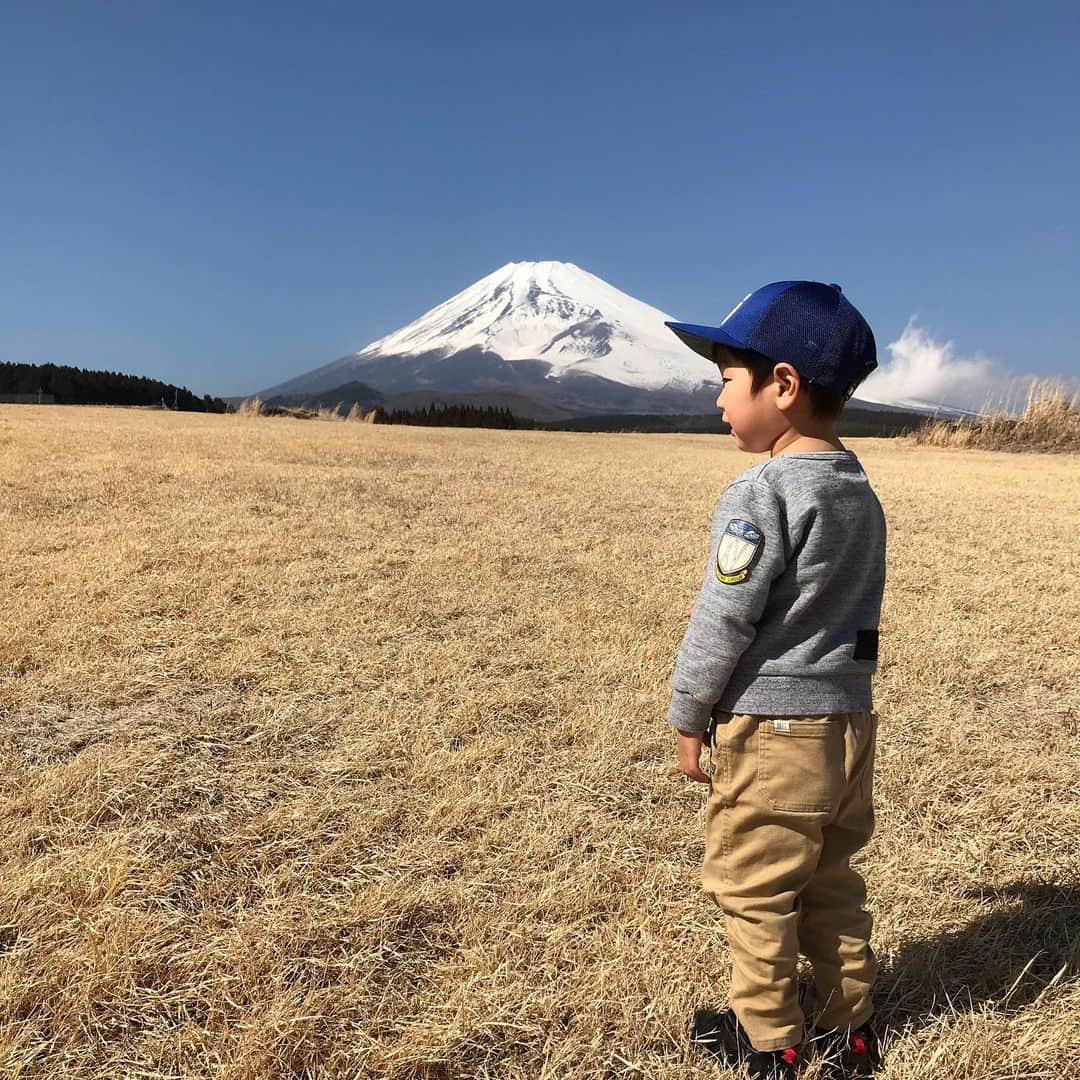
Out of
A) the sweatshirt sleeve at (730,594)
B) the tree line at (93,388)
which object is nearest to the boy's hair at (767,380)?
the sweatshirt sleeve at (730,594)

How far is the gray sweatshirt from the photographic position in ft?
4.50

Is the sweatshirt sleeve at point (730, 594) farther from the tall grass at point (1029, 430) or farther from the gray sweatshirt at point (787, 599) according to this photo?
the tall grass at point (1029, 430)

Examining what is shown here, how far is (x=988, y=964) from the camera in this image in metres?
1.82

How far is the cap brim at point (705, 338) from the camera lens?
4.66 ft

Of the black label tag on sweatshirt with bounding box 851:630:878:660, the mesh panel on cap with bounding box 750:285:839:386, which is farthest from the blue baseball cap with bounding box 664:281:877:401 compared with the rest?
the black label tag on sweatshirt with bounding box 851:630:878:660

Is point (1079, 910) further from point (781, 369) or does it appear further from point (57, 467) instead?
point (57, 467)

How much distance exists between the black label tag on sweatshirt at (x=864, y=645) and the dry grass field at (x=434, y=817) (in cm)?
88

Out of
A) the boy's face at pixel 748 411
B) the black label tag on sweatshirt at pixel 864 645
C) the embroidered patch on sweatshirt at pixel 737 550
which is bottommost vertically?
the black label tag on sweatshirt at pixel 864 645

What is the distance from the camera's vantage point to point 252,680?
3266 millimetres

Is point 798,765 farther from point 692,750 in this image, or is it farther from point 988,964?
point 988,964

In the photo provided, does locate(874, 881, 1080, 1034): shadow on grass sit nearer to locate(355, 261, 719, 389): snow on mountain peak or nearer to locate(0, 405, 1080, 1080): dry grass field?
locate(0, 405, 1080, 1080): dry grass field

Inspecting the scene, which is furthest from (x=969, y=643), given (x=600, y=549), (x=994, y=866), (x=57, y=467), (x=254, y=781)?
(x=57, y=467)

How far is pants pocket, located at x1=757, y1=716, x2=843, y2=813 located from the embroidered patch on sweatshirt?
0.29 m

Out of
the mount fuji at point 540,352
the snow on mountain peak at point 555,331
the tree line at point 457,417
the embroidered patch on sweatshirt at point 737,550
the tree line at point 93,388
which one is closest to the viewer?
the embroidered patch on sweatshirt at point 737,550
